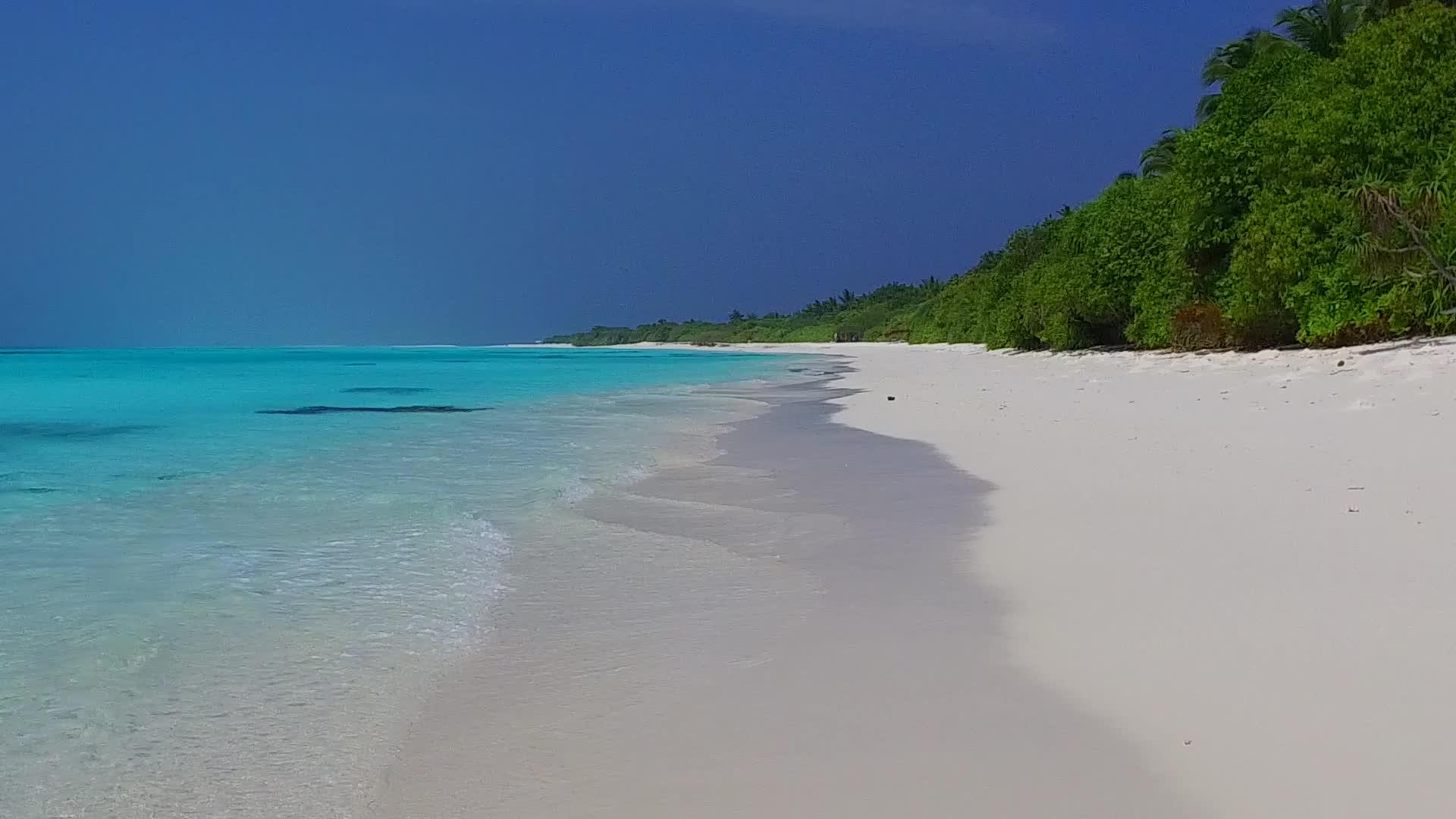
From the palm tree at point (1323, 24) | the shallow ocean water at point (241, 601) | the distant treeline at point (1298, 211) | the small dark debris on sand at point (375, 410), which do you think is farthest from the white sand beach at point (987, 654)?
the palm tree at point (1323, 24)

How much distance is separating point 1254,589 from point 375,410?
18.9 metres

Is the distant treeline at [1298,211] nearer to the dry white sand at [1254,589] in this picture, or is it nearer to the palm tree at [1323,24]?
the palm tree at [1323,24]

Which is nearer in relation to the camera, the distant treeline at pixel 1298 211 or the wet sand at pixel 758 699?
the wet sand at pixel 758 699

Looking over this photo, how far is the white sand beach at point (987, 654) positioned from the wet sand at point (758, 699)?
0.01 m

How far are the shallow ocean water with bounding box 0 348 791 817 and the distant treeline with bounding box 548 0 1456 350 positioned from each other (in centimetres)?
1470

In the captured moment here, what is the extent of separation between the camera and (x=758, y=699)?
3.19 m

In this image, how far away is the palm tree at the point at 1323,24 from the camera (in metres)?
34.8

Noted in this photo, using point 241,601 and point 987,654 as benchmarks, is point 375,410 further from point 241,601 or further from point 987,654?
point 987,654

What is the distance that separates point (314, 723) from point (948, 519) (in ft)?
13.7

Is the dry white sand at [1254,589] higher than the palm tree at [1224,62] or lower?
lower

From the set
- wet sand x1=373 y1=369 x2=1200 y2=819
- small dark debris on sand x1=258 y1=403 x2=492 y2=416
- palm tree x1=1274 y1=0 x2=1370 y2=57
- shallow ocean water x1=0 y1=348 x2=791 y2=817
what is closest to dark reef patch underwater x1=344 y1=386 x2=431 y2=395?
small dark debris on sand x1=258 y1=403 x2=492 y2=416

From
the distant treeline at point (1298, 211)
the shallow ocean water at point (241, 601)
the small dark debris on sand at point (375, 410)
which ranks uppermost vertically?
the distant treeline at point (1298, 211)

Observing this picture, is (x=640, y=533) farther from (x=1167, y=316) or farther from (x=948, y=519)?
(x=1167, y=316)

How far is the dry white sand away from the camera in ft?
8.26
